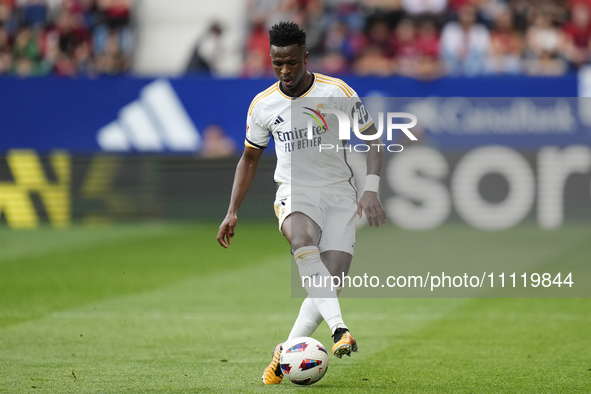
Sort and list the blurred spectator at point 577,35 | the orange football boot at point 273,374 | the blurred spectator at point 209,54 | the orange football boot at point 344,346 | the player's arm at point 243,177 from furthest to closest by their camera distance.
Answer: the blurred spectator at point 209,54 < the blurred spectator at point 577,35 < the player's arm at point 243,177 < the orange football boot at point 273,374 < the orange football boot at point 344,346

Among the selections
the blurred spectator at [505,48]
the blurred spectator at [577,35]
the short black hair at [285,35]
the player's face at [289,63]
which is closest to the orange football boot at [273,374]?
the player's face at [289,63]

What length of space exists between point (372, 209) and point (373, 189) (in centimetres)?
18

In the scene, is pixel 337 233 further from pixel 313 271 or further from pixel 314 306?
pixel 314 306

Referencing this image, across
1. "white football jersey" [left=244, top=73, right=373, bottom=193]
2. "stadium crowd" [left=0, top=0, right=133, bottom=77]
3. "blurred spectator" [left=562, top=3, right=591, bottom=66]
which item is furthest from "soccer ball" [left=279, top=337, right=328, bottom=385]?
"stadium crowd" [left=0, top=0, right=133, bottom=77]

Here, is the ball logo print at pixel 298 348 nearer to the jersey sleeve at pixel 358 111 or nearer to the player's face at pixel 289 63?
the jersey sleeve at pixel 358 111

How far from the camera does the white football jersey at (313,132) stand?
17.0 feet

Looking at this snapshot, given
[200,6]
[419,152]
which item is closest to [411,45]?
[419,152]

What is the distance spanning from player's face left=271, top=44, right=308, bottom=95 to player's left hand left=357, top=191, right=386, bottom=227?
798mm

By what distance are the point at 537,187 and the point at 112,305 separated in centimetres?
812

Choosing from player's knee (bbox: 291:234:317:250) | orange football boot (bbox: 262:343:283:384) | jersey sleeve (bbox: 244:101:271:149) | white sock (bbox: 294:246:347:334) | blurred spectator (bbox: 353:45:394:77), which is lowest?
orange football boot (bbox: 262:343:283:384)

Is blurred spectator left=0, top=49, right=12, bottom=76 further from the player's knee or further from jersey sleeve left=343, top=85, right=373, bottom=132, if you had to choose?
the player's knee

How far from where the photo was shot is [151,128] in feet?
49.3

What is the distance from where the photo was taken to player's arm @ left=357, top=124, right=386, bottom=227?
4.89 m

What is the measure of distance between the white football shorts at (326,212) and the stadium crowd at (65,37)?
12.1 m
